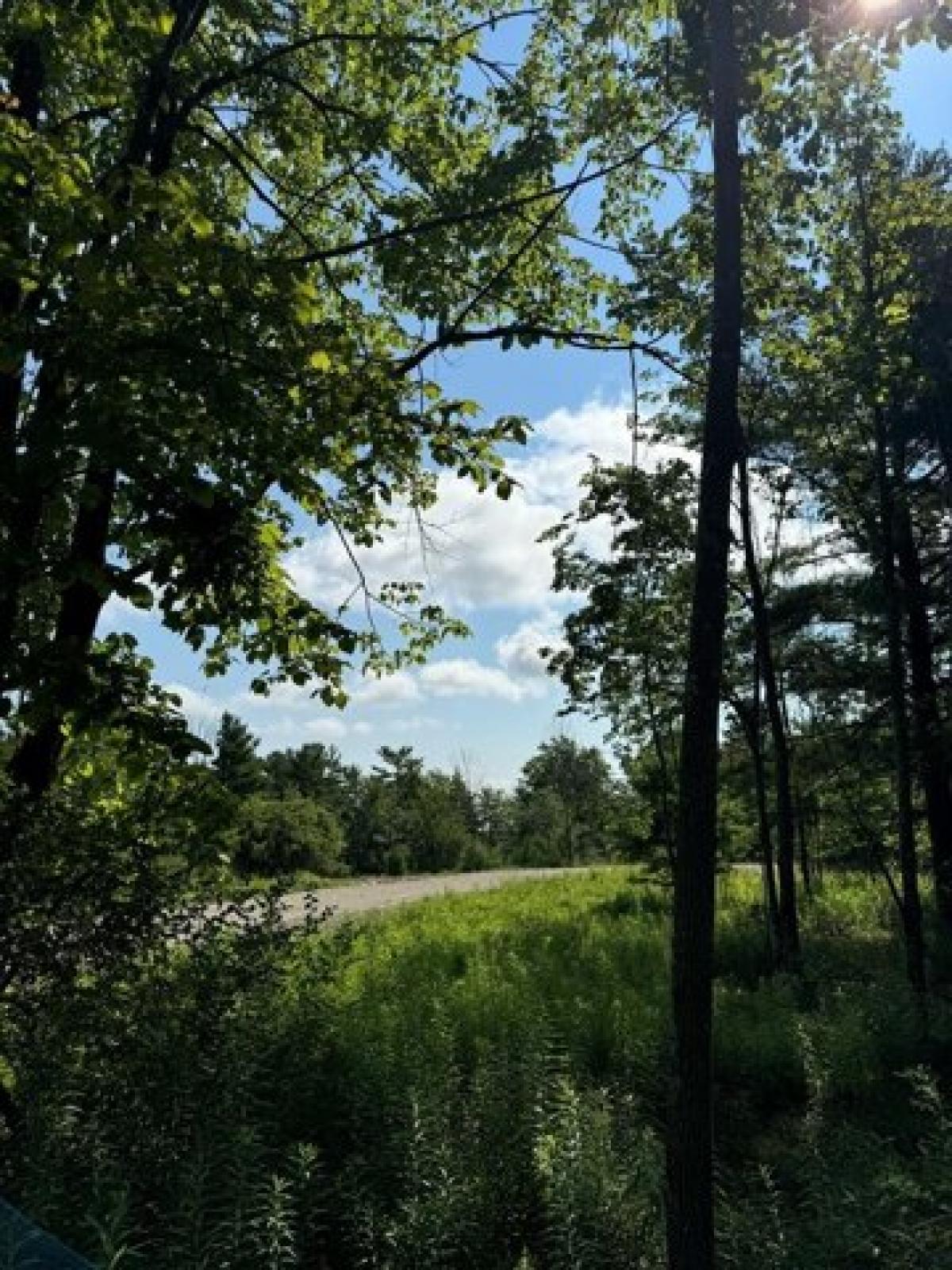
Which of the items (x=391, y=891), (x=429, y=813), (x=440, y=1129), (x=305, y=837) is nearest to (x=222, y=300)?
(x=440, y=1129)

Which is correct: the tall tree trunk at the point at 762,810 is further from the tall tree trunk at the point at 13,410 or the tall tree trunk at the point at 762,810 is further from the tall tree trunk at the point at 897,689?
the tall tree trunk at the point at 13,410

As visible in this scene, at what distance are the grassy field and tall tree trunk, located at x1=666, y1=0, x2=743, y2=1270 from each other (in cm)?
40

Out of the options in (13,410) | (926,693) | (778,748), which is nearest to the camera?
(13,410)

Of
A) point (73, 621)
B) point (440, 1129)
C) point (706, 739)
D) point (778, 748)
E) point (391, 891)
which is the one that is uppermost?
point (778, 748)

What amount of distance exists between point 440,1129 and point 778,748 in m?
7.59

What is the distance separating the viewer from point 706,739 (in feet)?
12.1

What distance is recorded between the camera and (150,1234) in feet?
13.4

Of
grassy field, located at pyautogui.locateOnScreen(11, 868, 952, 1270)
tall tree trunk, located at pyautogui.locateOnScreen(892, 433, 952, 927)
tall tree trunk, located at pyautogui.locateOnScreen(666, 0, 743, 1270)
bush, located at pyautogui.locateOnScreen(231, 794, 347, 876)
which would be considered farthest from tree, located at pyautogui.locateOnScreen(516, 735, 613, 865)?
tall tree trunk, located at pyautogui.locateOnScreen(666, 0, 743, 1270)

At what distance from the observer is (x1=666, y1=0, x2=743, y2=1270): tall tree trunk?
136 inches

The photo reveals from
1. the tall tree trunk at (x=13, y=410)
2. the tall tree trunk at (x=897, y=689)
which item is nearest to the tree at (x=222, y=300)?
the tall tree trunk at (x=13, y=410)

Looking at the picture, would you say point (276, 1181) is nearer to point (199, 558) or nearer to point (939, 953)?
point (199, 558)

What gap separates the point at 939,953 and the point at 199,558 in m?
12.0

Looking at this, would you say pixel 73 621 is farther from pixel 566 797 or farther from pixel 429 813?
pixel 566 797

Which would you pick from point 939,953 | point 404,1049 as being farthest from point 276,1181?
point 939,953
